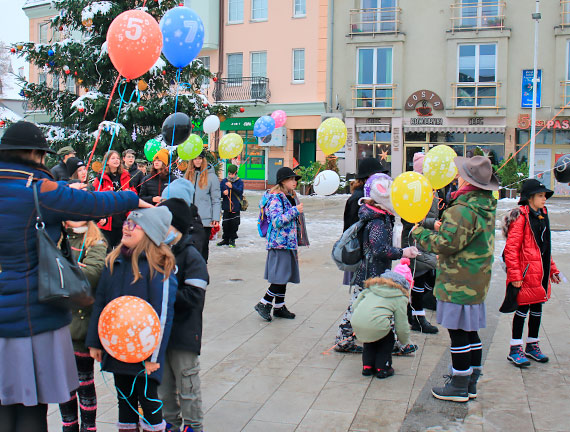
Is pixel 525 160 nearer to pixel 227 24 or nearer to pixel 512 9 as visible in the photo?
pixel 512 9

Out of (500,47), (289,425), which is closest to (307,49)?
(500,47)

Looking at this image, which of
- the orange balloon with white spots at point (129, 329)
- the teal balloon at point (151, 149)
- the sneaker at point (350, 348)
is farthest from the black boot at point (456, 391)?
the teal balloon at point (151, 149)

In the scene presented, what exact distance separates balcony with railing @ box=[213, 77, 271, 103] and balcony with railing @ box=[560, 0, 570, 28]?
1367 centimetres

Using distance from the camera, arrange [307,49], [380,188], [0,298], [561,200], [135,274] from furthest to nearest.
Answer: [307,49] < [561,200] < [380,188] < [135,274] < [0,298]

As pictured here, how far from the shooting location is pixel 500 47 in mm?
26109

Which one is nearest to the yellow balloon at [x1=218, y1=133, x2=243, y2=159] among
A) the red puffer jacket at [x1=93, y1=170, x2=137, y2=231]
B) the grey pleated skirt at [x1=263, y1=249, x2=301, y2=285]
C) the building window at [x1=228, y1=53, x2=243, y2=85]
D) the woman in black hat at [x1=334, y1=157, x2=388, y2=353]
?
the red puffer jacket at [x1=93, y1=170, x2=137, y2=231]

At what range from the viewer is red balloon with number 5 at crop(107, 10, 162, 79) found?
5.22 metres

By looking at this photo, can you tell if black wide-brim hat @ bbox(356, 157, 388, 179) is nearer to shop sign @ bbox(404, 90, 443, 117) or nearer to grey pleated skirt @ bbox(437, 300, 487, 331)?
grey pleated skirt @ bbox(437, 300, 487, 331)

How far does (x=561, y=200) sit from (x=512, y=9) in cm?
884

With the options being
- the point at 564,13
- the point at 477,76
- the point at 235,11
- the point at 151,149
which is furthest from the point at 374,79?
the point at 151,149

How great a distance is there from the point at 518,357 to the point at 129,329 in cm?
374

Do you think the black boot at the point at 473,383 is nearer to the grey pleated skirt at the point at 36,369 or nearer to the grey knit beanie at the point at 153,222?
the grey knit beanie at the point at 153,222

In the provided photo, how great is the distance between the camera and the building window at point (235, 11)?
29938 mm

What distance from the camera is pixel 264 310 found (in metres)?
6.69
